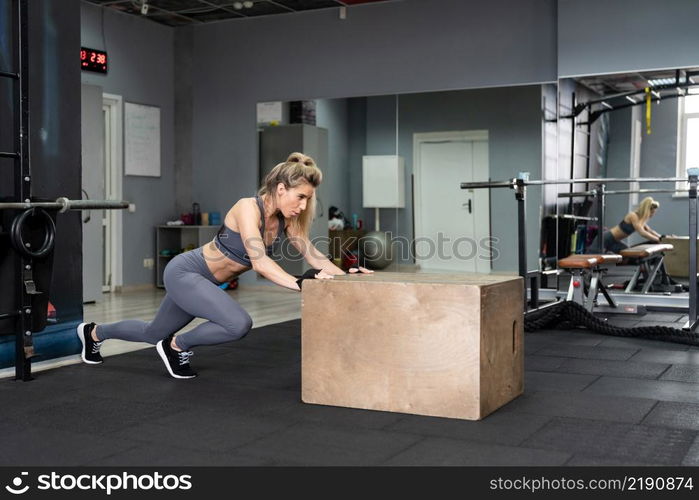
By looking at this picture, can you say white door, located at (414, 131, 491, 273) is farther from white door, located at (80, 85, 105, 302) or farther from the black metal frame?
the black metal frame

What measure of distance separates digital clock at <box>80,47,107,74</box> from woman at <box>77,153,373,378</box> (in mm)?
4886

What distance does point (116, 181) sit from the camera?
857cm

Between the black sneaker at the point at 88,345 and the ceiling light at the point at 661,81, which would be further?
the ceiling light at the point at 661,81

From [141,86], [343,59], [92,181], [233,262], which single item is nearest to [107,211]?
[92,181]

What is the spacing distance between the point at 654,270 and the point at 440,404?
15.5 feet

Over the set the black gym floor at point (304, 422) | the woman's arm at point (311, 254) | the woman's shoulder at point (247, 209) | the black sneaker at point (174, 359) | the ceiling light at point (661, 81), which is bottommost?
the black gym floor at point (304, 422)

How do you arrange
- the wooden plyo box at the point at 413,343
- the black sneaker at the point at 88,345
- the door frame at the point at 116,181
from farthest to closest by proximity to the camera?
the door frame at the point at 116,181, the black sneaker at the point at 88,345, the wooden plyo box at the point at 413,343

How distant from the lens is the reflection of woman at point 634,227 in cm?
720

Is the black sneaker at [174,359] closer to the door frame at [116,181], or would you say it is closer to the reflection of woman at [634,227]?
the reflection of woman at [634,227]

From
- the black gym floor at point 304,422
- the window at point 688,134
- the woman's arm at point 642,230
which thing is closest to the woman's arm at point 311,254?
the black gym floor at point 304,422

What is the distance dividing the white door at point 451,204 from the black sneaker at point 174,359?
4450 mm
